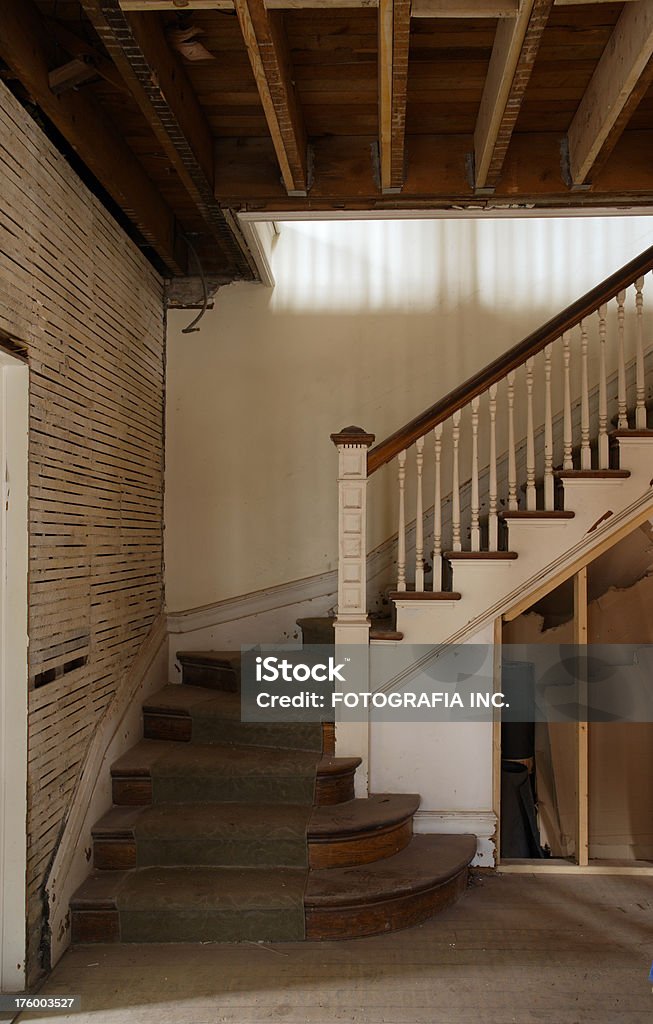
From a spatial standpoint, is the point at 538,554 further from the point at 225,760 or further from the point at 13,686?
the point at 13,686

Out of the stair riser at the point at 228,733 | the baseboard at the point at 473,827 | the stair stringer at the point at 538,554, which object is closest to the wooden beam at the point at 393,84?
the stair stringer at the point at 538,554

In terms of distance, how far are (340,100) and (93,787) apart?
283 centimetres

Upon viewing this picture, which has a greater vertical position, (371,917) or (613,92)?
(613,92)

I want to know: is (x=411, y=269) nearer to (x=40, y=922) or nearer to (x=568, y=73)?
(x=568, y=73)

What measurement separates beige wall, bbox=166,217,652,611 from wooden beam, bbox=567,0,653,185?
1394 mm

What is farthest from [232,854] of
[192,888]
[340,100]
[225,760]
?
[340,100]

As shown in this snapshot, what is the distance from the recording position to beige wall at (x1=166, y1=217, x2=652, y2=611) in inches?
175

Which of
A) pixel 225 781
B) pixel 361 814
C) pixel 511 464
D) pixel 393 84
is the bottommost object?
pixel 361 814

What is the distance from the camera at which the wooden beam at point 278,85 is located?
6.93ft

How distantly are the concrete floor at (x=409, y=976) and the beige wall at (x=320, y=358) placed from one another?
2085 mm

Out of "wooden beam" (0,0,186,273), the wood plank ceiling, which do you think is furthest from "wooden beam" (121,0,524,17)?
"wooden beam" (0,0,186,273)

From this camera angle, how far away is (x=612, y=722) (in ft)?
12.1

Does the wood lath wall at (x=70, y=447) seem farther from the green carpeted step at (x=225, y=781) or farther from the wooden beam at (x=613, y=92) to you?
the wooden beam at (x=613, y=92)

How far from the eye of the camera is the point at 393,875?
2961 mm
